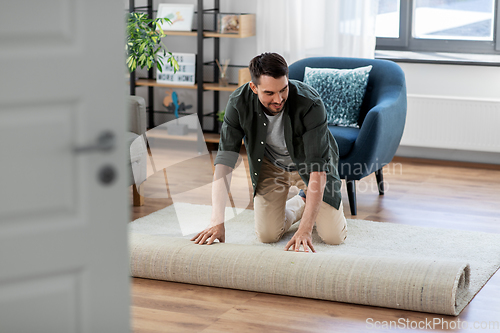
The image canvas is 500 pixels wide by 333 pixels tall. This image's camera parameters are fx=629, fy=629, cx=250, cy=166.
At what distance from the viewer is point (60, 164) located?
132 cm

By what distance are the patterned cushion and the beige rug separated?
0.96 metres

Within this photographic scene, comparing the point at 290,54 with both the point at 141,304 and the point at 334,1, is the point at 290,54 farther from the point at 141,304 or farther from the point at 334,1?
the point at 141,304

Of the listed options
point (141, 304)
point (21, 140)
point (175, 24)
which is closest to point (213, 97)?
point (175, 24)

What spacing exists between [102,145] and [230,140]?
1.16m

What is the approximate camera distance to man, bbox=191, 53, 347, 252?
2.31 m

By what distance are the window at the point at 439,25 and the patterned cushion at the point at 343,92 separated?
1417 millimetres

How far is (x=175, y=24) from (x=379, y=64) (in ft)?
6.43

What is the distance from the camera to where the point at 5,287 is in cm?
129

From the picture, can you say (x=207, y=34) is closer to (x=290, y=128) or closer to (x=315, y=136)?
(x=290, y=128)

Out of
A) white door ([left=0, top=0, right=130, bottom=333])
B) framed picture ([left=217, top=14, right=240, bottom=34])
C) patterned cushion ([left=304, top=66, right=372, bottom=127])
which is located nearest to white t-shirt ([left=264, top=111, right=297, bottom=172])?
patterned cushion ([left=304, top=66, right=372, bottom=127])

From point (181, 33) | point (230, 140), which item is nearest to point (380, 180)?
point (230, 140)

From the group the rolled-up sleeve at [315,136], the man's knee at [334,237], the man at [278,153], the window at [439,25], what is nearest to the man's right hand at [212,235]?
the man at [278,153]

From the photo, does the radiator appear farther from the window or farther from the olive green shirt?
the olive green shirt

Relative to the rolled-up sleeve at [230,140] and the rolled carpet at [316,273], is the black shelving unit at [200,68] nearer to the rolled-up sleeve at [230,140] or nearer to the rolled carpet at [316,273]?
the rolled-up sleeve at [230,140]
